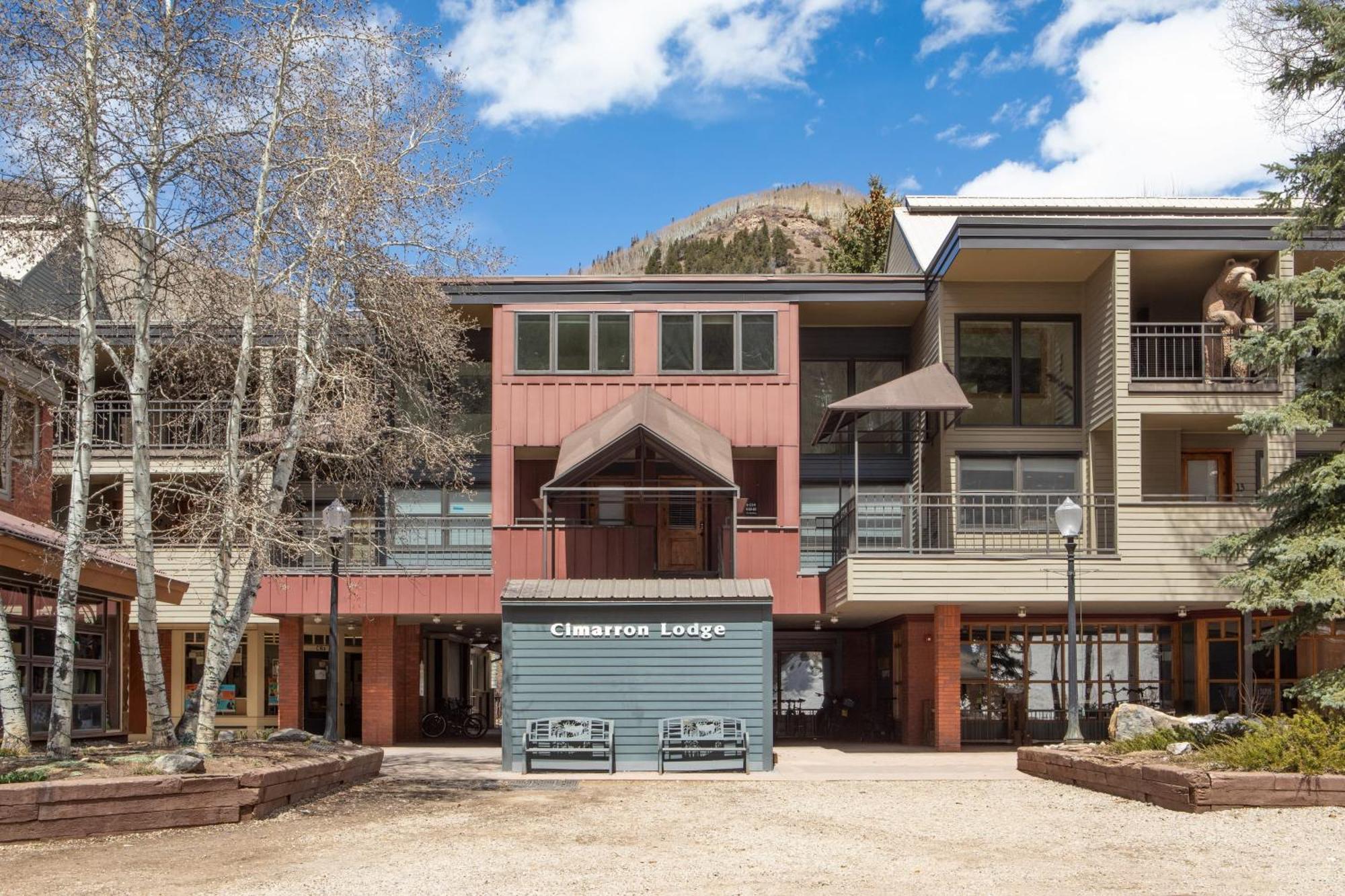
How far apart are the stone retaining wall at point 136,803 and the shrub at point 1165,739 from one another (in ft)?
30.0

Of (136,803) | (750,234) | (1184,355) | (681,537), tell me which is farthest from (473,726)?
(750,234)

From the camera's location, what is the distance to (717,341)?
89.1 feet

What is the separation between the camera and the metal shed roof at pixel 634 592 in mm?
19812

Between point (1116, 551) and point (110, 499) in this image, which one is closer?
point (1116, 551)

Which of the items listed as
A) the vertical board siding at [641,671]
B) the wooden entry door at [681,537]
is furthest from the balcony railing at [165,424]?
the wooden entry door at [681,537]

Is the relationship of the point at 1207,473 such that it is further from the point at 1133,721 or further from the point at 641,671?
the point at 641,671

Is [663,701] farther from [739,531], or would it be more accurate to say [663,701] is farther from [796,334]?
[796,334]

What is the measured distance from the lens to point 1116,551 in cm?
2275

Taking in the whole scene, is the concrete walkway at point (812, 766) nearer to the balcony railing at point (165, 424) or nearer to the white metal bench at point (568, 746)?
the white metal bench at point (568, 746)

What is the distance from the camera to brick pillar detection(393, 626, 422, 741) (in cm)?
2670

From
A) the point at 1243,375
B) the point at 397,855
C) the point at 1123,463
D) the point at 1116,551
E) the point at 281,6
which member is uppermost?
the point at 281,6

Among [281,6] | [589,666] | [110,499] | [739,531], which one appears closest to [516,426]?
[739,531]

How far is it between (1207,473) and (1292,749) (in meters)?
13.9

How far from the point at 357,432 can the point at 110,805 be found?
510cm
